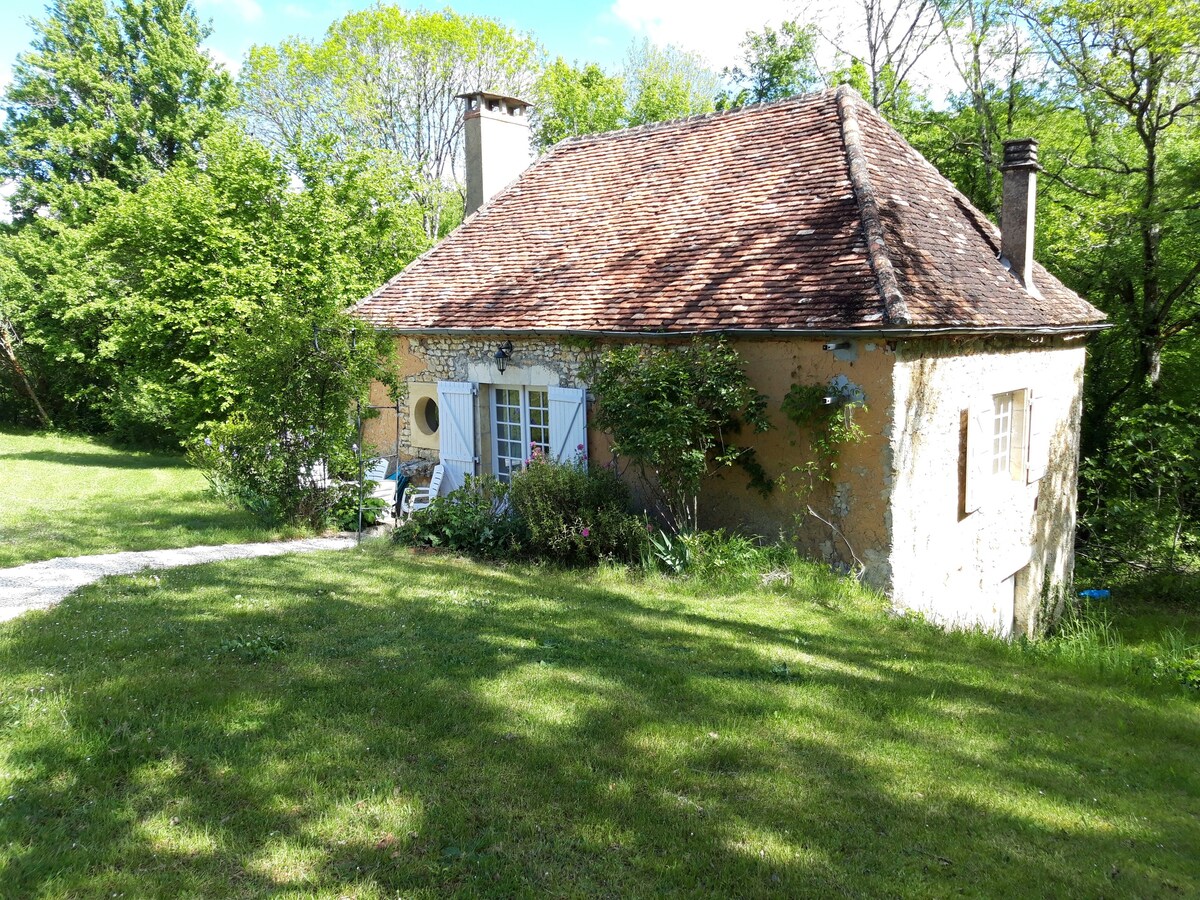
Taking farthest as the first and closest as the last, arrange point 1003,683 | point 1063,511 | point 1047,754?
point 1063,511 < point 1003,683 < point 1047,754

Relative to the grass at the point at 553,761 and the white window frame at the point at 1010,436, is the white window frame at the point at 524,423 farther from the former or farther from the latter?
the white window frame at the point at 1010,436

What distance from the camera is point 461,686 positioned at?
5074mm

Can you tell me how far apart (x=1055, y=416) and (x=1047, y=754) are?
8.25 metres

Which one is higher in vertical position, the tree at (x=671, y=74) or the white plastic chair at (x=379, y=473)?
the tree at (x=671, y=74)

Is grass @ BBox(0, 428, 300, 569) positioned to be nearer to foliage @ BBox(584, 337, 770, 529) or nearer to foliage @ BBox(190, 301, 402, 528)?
foliage @ BBox(190, 301, 402, 528)

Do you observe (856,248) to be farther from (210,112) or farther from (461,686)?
(210,112)

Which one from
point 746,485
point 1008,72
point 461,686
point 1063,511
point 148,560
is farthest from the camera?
point 1008,72

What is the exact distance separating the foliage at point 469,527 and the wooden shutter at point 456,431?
152 cm

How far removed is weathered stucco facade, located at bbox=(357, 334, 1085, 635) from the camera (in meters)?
8.59

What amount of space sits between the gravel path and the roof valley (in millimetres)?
6970

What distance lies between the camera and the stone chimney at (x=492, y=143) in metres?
15.7

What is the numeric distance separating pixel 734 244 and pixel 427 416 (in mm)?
5886

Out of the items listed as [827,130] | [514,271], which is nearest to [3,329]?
[514,271]

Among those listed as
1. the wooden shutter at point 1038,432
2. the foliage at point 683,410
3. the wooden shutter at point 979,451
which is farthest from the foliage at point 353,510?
the wooden shutter at point 1038,432
